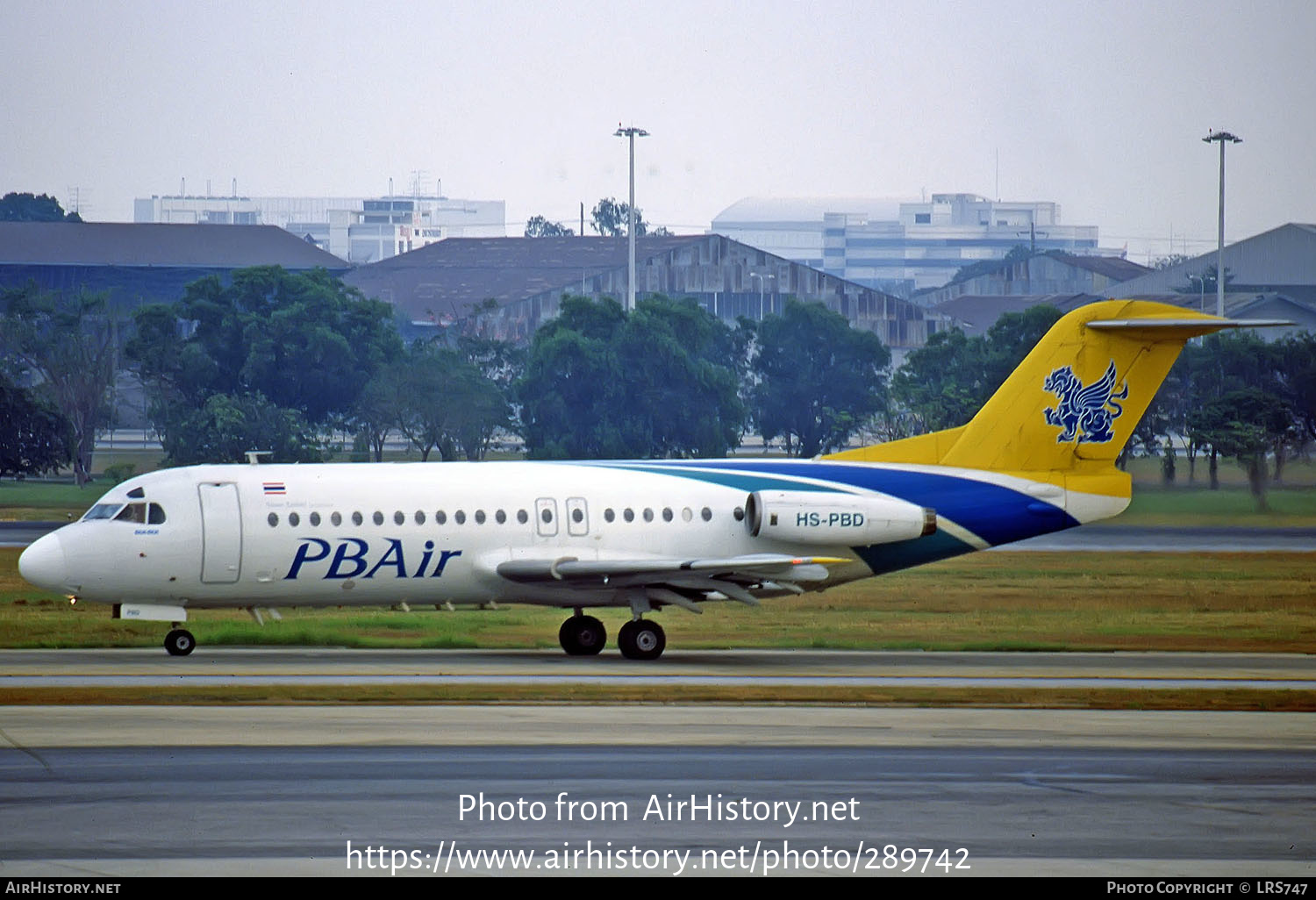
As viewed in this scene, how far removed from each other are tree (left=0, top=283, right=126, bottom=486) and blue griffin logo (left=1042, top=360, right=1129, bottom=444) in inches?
2186

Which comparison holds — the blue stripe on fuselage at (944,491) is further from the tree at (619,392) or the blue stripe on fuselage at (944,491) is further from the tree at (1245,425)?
the tree at (619,392)

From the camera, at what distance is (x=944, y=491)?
32344mm

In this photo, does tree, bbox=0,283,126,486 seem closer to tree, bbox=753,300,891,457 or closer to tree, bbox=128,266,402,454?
tree, bbox=128,266,402,454

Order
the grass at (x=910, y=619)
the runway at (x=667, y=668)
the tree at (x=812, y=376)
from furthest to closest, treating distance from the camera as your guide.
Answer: the tree at (x=812, y=376) → the grass at (x=910, y=619) → the runway at (x=667, y=668)

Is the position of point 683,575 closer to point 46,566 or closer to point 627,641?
point 627,641

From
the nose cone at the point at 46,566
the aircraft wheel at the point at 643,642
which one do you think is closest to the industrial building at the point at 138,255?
the nose cone at the point at 46,566

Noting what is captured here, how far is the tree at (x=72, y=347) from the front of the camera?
293 feet

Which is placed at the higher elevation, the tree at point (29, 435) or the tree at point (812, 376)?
the tree at point (812, 376)

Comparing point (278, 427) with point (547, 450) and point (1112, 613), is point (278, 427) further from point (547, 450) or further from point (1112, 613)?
point (1112, 613)

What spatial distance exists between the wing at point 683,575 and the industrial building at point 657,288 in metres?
92.5

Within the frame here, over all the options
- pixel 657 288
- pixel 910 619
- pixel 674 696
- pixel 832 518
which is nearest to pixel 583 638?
pixel 832 518

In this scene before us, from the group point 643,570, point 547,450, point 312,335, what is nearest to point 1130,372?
point 643,570

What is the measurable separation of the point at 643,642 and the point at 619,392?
2012 inches

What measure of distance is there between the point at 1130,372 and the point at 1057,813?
17461 millimetres
